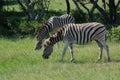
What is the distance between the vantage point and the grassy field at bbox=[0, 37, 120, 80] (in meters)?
13.0

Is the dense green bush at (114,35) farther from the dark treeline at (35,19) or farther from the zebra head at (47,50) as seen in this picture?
the zebra head at (47,50)

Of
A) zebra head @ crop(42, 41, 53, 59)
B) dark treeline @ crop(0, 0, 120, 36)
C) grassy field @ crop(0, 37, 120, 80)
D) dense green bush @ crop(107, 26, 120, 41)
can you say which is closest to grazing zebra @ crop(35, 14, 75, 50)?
grassy field @ crop(0, 37, 120, 80)

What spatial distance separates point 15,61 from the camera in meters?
17.7

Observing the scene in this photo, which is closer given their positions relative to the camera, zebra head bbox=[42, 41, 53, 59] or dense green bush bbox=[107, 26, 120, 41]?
zebra head bbox=[42, 41, 53, 59]

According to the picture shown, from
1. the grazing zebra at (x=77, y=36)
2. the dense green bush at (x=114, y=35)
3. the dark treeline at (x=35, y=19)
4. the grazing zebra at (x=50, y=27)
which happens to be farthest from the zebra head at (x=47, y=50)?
the dark treeline at (x=35, y=19)

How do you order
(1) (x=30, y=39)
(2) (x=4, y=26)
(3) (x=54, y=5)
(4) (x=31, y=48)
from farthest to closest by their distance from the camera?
(3) (x=54, y=5) < (2) (x=4, y=26) < (1) (x=30, y=39) < (4) (x=31, y=48)

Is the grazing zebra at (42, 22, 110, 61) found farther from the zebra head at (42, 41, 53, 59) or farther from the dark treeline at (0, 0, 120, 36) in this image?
the dark treeline at (0, 0, 120, 36)

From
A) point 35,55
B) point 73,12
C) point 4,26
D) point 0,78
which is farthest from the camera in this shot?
point 73,12

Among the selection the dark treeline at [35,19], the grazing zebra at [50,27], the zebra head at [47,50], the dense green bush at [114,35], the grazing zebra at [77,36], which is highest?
the grazing zebra at [77,36]

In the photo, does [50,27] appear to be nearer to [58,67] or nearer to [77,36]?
[77,36]

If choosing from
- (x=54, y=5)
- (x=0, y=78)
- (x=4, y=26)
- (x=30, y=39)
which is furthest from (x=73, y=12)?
(x=0, y=78)

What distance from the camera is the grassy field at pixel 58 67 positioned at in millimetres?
12958

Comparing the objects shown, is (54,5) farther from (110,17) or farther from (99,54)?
(99,54)

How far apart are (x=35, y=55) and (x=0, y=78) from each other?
5311 millimetres
